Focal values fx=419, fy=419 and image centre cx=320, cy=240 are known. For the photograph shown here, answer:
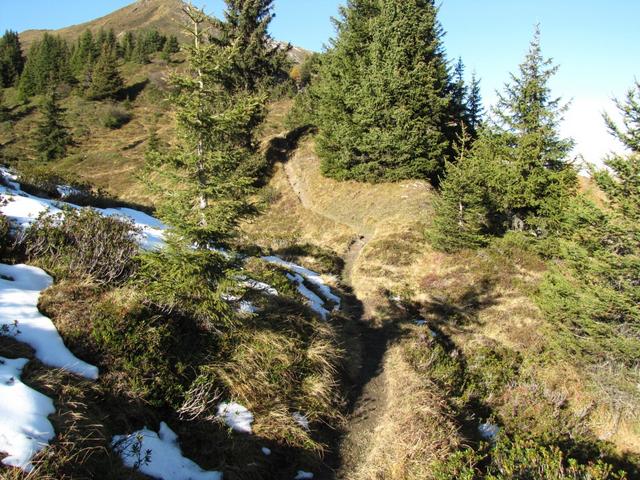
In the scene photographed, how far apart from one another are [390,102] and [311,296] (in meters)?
19.0

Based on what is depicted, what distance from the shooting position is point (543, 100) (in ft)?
65.1

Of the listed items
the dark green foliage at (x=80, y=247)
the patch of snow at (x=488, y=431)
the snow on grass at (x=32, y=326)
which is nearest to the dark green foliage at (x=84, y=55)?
the dark green foliage at (x=80, y=247)

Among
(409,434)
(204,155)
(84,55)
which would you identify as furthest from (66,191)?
(84,55)

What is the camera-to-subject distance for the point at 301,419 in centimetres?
757

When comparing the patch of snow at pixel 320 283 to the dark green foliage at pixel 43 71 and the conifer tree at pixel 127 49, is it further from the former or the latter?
the conifer tree at pixel 127 49

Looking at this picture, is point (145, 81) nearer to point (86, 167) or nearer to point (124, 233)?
point (86, 167)

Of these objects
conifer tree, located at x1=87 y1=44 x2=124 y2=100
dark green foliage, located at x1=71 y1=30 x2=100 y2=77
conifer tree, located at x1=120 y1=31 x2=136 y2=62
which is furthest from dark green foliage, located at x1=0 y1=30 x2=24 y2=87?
conifer tree, located at x1=87 y1=44 x2=124 y2=100

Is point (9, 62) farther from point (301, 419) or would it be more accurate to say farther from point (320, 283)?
point (301, 419)

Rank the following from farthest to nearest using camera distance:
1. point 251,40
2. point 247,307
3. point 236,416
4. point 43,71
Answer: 1. point 43,71
2. point 251,40
3. point 247,307
4. point 236,416

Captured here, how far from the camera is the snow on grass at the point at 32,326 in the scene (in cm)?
586

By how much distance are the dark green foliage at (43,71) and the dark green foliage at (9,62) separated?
6.54m

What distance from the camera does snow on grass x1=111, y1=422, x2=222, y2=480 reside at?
5.23m

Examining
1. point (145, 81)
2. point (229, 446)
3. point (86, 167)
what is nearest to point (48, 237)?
point (229, 446)

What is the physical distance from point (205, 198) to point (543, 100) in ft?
60.6
